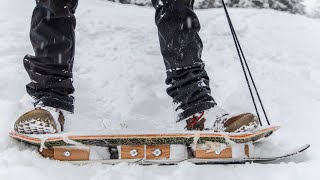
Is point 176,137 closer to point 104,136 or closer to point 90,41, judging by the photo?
point 104,136

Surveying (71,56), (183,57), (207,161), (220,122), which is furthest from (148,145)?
(71,56)

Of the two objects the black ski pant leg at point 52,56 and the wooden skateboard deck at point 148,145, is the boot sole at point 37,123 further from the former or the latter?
the black ski pant leg at point 52,56

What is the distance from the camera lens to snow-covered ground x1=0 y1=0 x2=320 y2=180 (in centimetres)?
267

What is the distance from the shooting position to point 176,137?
2.80 metres

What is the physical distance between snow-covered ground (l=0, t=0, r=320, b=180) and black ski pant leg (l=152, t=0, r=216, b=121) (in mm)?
385

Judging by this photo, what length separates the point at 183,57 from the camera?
10.2ft

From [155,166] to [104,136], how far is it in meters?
0.34

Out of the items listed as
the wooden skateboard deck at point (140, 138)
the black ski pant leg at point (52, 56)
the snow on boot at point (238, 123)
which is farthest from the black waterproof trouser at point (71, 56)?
the wooden skateboard deck at point (140, 138)

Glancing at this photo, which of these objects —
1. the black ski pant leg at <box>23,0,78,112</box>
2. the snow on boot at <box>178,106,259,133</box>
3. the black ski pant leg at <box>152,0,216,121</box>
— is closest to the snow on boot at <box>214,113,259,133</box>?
the snow on boot at <box>178,106,259,133</box>

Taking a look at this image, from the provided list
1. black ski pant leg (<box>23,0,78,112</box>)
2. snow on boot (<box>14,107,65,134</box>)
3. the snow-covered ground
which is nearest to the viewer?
the snow-covered ground

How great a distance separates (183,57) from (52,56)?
833 mm

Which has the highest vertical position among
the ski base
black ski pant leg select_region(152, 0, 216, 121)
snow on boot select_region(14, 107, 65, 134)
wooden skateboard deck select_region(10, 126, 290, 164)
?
black ski pant leg select_region(152, 0, 216, 121)

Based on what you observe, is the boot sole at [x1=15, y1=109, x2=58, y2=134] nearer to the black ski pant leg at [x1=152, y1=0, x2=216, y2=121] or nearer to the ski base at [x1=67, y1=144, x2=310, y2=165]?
the ski base at [x1=67, y1=144, x2=310, y2=165]

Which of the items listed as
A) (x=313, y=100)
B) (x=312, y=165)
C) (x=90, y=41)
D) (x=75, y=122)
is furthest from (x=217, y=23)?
(x=312, y=165)
